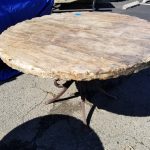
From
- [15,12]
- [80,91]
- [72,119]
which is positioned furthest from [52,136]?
[15,12]

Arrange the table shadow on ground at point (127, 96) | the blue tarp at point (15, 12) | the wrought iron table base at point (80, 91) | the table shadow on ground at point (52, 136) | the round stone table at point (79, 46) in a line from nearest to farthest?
1. the round stone table at point (79, 46)
2. the table shadow on ground at point (52, 136)
3. the wrought iron table base at point (80, 91)
4. the table shadow on ground at point (127, 96)
5. the blue tarp at point (15, 12)

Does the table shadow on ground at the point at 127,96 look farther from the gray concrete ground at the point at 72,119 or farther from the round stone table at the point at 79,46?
the round stone table at the point at 79,46

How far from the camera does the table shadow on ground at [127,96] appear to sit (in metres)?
3.37

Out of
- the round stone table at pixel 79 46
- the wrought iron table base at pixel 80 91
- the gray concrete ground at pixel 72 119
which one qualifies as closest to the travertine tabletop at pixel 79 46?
the round stone table at pixel 79 46

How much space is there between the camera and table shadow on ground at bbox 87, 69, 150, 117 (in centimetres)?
337

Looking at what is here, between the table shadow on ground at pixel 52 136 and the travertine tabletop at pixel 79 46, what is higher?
the travertine tabletop at pixel 79 46

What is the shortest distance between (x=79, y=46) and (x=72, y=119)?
0.95 meters

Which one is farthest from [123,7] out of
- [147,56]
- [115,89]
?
[147,56]

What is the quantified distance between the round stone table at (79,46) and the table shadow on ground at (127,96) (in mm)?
372

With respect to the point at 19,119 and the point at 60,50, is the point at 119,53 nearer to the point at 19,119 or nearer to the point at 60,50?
the point at 60,50

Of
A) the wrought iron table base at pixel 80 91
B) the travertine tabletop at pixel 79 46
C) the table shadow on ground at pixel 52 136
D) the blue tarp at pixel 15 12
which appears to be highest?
the travertine tabletop at pixel 79 46

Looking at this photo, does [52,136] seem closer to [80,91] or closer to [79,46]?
[80,91]

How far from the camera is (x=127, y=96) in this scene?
3609mm

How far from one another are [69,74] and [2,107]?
5.11 feet
